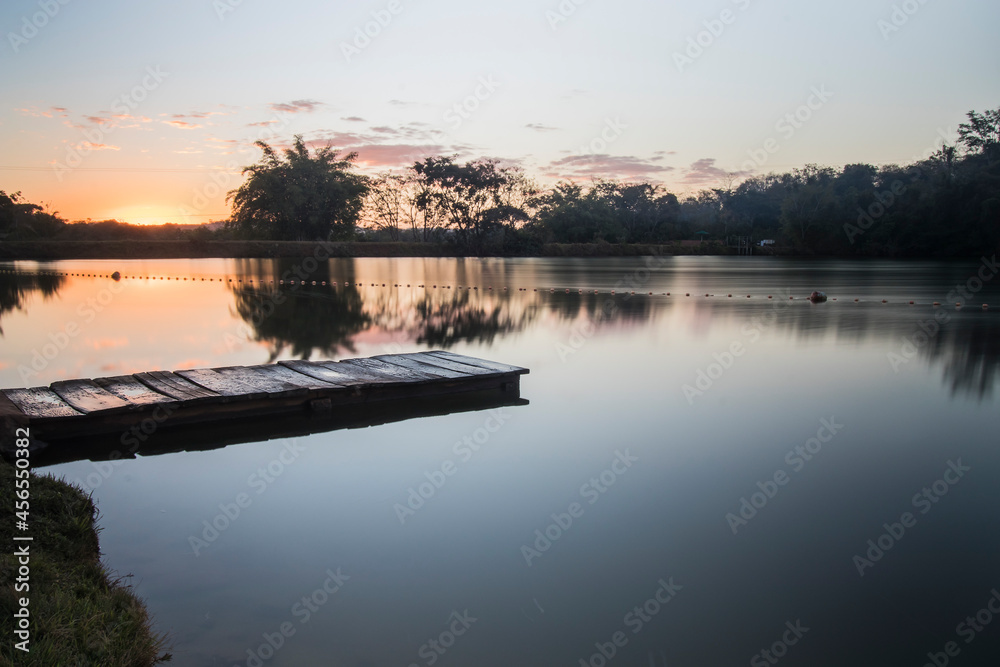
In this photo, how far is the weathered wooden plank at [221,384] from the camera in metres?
5.64

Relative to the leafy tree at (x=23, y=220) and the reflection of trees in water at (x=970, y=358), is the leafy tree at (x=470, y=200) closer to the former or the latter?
the leafy tree at (x=23, y=220)

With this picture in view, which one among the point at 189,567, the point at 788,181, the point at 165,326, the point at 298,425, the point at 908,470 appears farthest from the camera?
the point at 788,181

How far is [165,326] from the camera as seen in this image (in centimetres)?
1181

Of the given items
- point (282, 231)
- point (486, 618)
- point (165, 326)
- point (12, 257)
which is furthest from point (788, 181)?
point (486, 618)

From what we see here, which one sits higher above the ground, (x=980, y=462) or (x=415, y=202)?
(x=415, y=202)

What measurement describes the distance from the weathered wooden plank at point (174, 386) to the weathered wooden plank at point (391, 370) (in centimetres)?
159

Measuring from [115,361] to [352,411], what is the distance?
13.8 ft

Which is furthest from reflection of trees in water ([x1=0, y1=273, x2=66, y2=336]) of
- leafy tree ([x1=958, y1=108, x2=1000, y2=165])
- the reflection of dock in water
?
leafy tree ([x1=958, y1=108, x2=1000, y2=165])

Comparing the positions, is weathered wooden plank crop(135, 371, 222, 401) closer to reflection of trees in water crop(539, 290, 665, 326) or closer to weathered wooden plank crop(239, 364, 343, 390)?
weathered wooden plank crop(239, 364, 343, 390)

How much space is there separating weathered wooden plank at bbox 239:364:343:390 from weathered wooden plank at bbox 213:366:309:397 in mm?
39

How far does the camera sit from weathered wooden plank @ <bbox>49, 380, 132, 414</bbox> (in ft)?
16.9

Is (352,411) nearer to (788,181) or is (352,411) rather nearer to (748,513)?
(748,513)

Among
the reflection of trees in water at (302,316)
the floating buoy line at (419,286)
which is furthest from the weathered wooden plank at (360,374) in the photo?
the floating buoy line at (419,286)

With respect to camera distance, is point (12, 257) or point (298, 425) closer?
point (298, 425)
